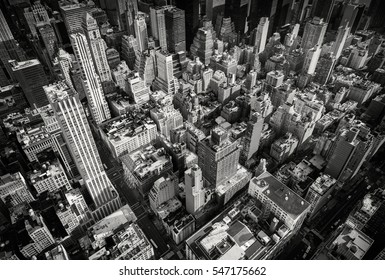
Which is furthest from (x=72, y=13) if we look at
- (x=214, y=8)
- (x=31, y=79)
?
(x=214, y=8)

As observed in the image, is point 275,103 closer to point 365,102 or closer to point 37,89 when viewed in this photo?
point 365,102

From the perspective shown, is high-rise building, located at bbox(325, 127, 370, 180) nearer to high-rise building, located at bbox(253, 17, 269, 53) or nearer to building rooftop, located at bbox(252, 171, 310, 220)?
building rooftop, located at bbox(252, 171, 310, 220)

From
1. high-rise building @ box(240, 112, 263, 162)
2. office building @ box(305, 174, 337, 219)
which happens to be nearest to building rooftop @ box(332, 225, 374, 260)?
office building @ box(305, 174, 337, 219)

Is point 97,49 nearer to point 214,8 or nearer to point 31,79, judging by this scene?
point 31,79

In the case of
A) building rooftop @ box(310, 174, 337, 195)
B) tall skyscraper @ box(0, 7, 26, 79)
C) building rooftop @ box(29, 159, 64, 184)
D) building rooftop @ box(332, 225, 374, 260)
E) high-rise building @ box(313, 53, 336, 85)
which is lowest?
building rooftop @ box(332, 225, 374, 260)

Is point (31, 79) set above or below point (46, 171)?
above
